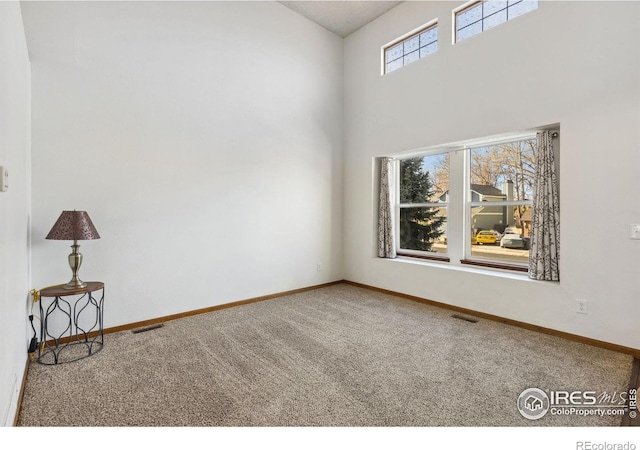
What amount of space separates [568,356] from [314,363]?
6.97 feet

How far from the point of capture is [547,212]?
A: 128 inches

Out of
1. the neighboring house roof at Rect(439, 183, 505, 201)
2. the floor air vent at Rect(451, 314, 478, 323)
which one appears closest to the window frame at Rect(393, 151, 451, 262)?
the neighboring house roof at Rect(439, 183, 505, 201)

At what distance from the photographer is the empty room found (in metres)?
2.09

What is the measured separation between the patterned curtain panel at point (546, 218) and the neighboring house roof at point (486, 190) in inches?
20.5

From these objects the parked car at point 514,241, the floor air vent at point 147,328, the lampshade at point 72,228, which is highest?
the lampshade at point 72,228

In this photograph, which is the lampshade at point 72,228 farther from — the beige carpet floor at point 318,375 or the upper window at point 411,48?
the upper window at point 411,48

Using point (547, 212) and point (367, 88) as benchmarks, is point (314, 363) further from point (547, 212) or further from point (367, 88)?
point (367, 88)

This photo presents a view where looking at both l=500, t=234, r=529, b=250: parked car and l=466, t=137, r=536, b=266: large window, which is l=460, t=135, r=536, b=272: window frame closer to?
l=466, t=137, r=536, b=266: large window

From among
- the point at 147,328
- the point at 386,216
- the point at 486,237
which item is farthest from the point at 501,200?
the point at 147,328

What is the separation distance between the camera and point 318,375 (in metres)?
2.36

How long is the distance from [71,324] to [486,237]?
459 cm

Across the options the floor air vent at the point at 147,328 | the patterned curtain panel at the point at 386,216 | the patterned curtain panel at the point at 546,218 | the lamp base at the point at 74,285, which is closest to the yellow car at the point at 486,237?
the patterned curtain panel at the point at 546,218

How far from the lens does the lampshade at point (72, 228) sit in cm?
259

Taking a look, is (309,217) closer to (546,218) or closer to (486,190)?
(486,190)
